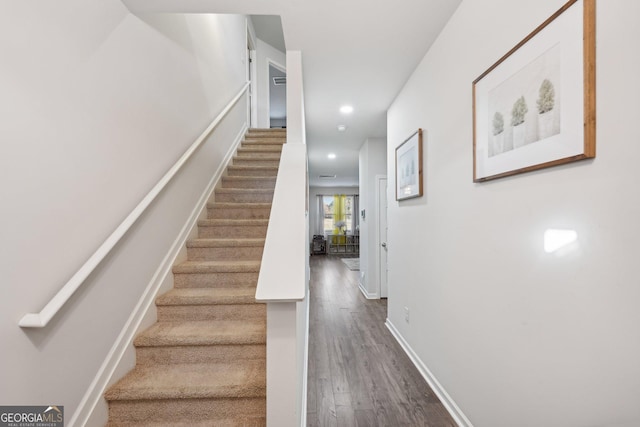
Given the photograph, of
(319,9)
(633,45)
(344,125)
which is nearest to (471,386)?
(633,45)

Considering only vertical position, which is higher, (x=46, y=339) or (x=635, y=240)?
(x=635, y=240)

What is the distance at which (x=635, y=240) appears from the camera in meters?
0.74

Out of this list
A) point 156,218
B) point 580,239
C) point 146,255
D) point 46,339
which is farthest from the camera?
point 156,218

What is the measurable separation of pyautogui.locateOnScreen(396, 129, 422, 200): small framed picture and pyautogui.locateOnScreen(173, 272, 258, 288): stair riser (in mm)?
1506

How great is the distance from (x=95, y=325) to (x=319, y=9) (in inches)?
83.5

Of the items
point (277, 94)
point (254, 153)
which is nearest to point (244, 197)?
point (254, 153)

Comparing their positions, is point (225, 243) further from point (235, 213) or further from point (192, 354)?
point (192, 354)

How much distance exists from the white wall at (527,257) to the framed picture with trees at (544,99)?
0.12 feet

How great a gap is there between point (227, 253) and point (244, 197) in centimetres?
89

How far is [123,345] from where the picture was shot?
1507 millimetres

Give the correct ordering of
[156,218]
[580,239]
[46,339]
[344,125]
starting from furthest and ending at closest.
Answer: [344,125]
[156,218]
[46,339]
[580,239]

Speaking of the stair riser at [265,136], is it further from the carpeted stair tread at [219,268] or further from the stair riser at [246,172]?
the carpeted stair tread at [219,268]

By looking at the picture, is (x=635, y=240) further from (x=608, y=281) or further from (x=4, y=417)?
(x=4, y=417)

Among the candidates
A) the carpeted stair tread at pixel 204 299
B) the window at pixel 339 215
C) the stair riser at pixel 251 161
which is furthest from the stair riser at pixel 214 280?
the window at pixel 339 215
